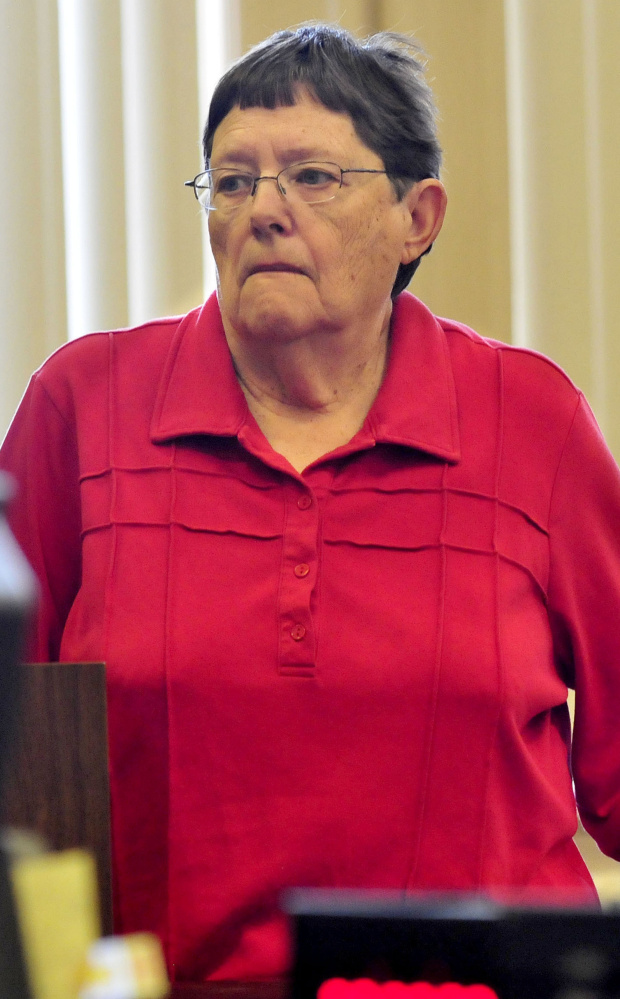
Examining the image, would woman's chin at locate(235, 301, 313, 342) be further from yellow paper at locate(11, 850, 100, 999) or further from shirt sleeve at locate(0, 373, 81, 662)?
yellow paper at locate(11, 850, 100, 999)

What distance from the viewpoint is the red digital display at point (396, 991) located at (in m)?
0.64

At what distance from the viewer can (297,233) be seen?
1361 mm

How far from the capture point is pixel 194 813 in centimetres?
127

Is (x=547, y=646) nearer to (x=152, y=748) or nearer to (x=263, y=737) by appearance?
(x=263, y=737)

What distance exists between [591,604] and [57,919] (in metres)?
0.92

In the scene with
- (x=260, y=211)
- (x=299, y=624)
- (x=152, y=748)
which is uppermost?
(x=260, y=211)

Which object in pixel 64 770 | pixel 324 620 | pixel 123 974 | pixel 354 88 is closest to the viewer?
pixel 123 974

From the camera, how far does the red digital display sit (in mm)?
643

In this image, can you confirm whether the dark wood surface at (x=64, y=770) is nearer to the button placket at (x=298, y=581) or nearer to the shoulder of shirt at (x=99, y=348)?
the button placket at (x=298, y=581)

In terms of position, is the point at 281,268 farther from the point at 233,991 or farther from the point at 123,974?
the point at 123,974

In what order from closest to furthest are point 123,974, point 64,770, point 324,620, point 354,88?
point 123,974, point 64,770, point 324,620, point 354,88

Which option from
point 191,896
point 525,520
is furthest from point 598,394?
point 191,896

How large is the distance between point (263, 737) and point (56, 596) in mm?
334

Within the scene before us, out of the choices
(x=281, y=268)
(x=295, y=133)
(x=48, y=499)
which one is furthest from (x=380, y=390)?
(x=48, y=499)
